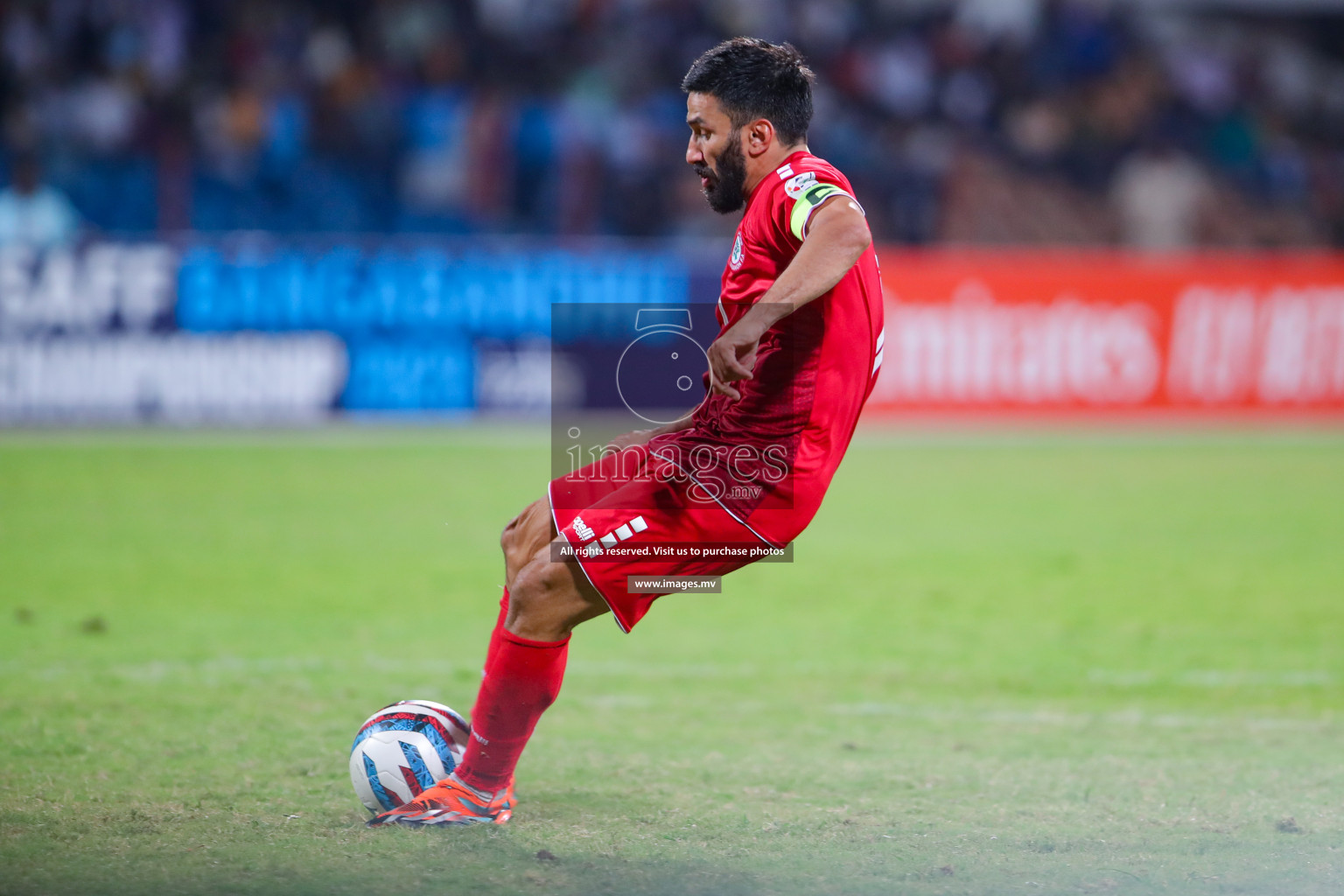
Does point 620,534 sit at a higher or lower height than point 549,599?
higher

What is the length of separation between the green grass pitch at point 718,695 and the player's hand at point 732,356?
119cm

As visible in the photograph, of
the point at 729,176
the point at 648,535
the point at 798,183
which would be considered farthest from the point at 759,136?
the point at 648,535

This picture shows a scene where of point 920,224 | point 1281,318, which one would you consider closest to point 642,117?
point 920,224

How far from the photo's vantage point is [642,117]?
51.4 feet

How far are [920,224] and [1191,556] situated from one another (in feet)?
25.2

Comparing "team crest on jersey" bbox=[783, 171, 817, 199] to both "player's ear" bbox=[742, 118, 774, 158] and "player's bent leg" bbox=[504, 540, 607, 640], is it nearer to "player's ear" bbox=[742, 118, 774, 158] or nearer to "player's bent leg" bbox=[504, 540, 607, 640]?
"player's ear" bbox=[742, 118, 774, 158]

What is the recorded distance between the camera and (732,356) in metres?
3.39

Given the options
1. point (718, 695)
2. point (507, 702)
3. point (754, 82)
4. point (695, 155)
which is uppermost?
point (754, 82)

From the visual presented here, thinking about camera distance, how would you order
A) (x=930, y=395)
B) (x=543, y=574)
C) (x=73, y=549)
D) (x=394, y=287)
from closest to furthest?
(x=543, y=574) → (x=73, y=549) → (x=394, y=287) → (x=930, y=395)

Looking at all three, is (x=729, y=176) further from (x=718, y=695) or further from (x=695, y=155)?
(x=718, y=695)

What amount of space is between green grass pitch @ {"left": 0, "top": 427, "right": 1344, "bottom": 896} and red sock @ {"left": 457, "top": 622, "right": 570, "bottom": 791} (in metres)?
0.19

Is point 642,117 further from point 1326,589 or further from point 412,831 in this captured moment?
point 412,831

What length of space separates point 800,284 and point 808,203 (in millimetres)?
248

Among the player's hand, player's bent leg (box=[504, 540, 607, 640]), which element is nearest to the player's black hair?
the player's hand
